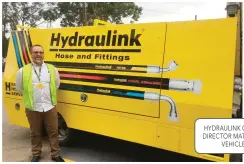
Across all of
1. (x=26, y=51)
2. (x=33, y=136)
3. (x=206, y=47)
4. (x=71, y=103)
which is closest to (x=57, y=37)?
(x=26, y=51)

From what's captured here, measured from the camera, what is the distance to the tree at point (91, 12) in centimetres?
2784

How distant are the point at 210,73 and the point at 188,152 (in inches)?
41.6

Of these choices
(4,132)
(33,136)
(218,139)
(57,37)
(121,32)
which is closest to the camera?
(218,139)

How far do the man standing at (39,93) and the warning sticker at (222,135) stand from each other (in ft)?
7.52

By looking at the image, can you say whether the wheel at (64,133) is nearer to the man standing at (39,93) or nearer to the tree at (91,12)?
the man standing at (39,93)

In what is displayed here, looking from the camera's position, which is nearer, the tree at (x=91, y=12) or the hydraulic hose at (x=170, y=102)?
the hydraulic hose at (x=170, y=102)

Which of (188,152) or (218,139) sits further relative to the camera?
(188,152)

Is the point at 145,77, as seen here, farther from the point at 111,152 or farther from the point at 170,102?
the point at 111,152

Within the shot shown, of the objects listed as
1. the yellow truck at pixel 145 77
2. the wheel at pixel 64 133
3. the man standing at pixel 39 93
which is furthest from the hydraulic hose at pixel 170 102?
the wheel at pixel 64 133

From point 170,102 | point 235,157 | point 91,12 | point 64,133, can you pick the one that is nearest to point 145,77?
point 170,102

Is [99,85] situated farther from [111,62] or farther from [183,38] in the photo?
[183,38]

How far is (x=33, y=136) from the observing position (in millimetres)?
5023

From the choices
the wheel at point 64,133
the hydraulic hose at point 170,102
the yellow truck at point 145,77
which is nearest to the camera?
the yellow truck at point 145,77

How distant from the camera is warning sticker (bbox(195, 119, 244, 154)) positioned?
363 centimetres
